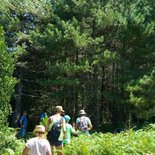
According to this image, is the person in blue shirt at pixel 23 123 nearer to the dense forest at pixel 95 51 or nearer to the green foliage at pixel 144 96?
the dense forest at pixel 95 51

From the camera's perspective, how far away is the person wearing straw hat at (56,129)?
34.8 ft

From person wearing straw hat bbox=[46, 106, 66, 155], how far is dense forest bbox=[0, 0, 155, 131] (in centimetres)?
1532

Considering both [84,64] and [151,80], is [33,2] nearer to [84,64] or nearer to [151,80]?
[151,80]

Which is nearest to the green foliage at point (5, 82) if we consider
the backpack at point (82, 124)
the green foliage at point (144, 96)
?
the backpack at point (82, 124)

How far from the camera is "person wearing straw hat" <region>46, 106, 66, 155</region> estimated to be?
10609mm

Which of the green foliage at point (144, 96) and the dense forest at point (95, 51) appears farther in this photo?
the dense forest at point (95, 51)

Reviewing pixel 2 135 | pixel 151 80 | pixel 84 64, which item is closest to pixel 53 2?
pixel 84 64

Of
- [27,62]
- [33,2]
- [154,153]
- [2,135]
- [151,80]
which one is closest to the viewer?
[33,2]

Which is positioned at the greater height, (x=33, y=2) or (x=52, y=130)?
(x=33, y=2)

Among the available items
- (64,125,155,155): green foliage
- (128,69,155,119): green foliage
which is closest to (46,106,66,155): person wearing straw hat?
(64,125,155,155): green foliage

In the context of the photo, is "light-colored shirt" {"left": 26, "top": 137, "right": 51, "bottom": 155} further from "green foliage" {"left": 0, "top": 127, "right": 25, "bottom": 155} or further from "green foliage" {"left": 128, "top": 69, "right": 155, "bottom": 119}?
"green foliage" {"left": 128, "top": 69, "right": 155, "bottom": 119}

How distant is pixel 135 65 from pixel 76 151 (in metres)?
19.0

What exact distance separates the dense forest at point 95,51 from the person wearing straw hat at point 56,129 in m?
15.3

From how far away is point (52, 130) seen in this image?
10.7 meters
